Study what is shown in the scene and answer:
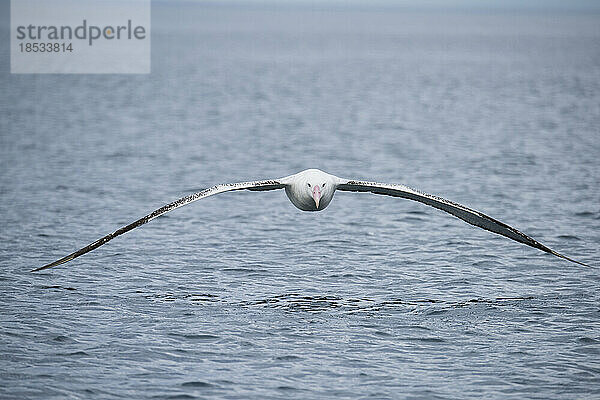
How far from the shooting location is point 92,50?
17562 cm

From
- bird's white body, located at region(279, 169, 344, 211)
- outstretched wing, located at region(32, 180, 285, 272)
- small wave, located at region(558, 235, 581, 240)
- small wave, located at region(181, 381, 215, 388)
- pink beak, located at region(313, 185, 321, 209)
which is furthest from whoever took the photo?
small wave, located at region(558, 235, 581, 240)

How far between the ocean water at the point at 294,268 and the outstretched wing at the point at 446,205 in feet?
6.67

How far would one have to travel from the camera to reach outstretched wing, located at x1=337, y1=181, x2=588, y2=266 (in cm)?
2372

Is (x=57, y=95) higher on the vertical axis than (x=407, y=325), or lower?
higher

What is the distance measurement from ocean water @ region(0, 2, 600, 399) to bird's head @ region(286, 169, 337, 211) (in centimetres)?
260

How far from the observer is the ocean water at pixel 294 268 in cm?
2208

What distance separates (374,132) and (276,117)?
35.7ft

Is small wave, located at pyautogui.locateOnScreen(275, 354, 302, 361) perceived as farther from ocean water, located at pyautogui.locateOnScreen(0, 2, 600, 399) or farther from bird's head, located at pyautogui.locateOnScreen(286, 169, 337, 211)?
bird's head, located at pyautogui.locateOnScreen(286, 169, 337, 211)

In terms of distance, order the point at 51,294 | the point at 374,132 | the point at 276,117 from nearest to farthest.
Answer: the point at 51,294 → the point at 374,132 → the point at 276,117

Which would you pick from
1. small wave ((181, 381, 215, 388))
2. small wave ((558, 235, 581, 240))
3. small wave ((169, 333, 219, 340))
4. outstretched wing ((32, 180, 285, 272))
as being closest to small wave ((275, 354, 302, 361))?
small wave ((169, 333, 219, 340))

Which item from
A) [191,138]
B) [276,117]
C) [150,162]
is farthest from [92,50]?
[150,162]

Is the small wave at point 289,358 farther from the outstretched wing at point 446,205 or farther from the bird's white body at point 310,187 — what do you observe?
the outstretched wing at point 446,205

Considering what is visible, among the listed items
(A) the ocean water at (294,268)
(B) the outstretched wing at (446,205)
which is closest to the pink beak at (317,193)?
(B) the outstretched wing at (446,205)

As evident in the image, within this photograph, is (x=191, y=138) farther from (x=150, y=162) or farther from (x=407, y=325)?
(x=407, y=325)
